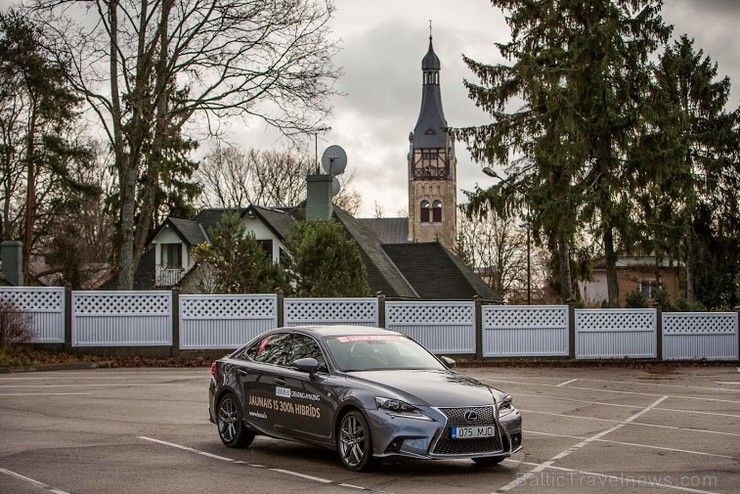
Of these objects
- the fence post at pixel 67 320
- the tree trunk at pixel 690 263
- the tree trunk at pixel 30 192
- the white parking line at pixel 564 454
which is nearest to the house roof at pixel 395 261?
the tree trunk at pixel 30 192

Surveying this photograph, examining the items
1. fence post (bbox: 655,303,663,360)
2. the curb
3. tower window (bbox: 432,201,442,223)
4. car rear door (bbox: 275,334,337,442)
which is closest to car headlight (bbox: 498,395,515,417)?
car rear door (bbox: 275,334,337,442)

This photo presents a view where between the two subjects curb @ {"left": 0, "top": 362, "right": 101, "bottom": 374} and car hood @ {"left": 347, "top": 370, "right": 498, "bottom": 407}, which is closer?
car hood @ {"left": 347, "top": 370, "right": 498, "bottom": 407}

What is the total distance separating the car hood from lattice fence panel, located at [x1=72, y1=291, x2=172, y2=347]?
1749 centimetres

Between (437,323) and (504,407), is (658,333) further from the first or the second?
(504,407)

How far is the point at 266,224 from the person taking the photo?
47.0 meters

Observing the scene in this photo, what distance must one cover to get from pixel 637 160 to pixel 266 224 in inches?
735

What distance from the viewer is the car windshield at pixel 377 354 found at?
36.6ft

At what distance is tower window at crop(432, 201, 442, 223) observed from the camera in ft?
437

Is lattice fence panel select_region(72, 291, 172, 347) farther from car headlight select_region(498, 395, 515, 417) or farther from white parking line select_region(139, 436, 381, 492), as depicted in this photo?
car headlight select_region(498, 395, 515, 417)

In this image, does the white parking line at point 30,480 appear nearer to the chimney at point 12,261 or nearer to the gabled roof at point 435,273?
the chimney at point 12,261

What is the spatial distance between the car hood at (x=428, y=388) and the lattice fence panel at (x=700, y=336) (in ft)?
65.3

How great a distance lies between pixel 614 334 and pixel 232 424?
19.0 metres

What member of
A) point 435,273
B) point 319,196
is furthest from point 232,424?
point 435,273

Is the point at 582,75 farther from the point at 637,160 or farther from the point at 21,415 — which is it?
the point at 21,415
